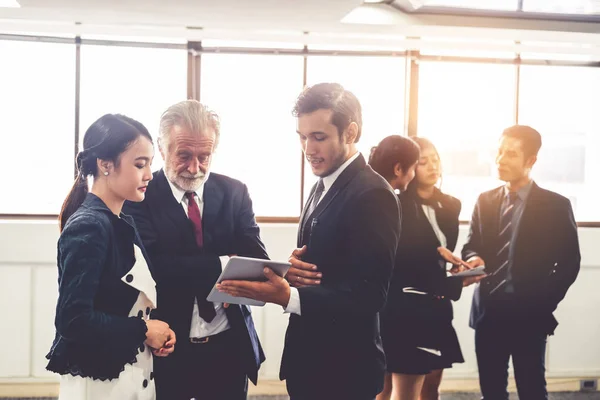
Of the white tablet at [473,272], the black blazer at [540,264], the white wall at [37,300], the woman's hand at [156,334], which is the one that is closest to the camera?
the woman's hand at [156,334]

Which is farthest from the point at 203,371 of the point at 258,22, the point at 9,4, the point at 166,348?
the point at 9,4

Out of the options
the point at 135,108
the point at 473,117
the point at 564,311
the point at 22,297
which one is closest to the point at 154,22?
the point at 135,108

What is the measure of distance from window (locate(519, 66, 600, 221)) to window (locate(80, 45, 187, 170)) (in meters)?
2.69

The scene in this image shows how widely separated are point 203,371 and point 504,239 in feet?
5.59

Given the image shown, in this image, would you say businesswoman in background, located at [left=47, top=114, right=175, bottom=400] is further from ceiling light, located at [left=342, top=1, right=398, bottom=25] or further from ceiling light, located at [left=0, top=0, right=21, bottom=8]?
ceiling light, located at [left=342, top=1, right=398, bottom=25]

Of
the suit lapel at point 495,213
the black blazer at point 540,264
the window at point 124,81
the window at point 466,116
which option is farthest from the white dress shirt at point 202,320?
the window at point 466,116

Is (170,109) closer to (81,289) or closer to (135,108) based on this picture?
(81,289)

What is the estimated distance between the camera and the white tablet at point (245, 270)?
1644 millimetres

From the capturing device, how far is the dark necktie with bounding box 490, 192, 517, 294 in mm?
2873

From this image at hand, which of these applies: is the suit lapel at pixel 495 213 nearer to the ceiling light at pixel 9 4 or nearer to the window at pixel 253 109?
the window at pixel 253 109

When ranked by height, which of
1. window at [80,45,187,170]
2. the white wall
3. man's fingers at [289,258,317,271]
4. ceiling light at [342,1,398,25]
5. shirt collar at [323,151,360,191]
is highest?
ceiling light at [342,1,398,25]

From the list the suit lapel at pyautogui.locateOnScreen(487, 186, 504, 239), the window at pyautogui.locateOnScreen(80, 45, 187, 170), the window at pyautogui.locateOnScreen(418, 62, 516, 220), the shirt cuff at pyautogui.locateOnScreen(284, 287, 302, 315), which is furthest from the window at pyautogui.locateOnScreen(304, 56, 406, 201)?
the shirt cuff at pyautogui.locateOnScreen(284, 287, 302, 315)

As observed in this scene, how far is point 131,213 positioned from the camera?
1958 millimetres

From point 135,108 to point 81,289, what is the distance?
285cm
